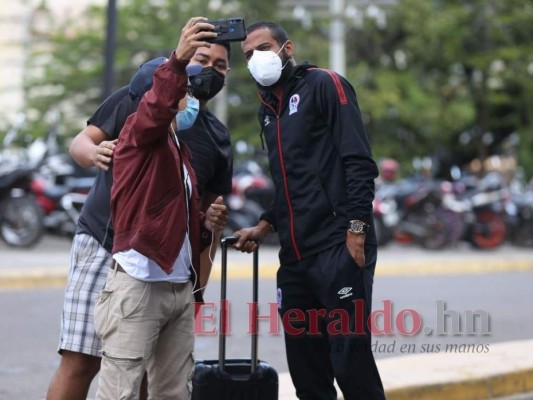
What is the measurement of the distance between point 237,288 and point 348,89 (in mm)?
7477

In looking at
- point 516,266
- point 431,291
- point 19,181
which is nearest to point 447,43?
point 516,266

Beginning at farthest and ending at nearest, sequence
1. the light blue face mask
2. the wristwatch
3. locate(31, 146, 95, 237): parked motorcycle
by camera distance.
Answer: locate(31, 146, 95, 237): parked motorcycle → the wristwatch → the light blue face mask

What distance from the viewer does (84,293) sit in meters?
4.25

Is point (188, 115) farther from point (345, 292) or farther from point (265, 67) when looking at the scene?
point (345, 292)

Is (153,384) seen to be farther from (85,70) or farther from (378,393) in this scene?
(85,70)

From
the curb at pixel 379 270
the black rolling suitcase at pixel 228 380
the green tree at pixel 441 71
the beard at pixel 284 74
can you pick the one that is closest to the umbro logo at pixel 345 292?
the black rolling suitcase at pixel 228 380

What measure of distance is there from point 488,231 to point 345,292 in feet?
49.3

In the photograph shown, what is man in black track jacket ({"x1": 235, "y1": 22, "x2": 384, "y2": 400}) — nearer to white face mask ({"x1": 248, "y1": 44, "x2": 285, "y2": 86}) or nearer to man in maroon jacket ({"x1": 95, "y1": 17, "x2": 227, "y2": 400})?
white face mask ({"x1": 248, "y1": 44, "x2": 285, "y2": 86})

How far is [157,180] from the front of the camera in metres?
3.81

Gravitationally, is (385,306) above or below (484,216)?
below

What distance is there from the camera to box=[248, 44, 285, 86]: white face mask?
4469 millimetres

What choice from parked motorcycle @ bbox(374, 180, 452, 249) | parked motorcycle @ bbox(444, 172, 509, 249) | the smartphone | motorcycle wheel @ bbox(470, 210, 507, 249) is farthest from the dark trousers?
motorcycle wheel @ bbox(470, 210, 507, 249)

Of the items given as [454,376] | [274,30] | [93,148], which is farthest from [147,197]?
[454,376]

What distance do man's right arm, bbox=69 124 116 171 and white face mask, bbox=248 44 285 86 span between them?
2.15 feet
